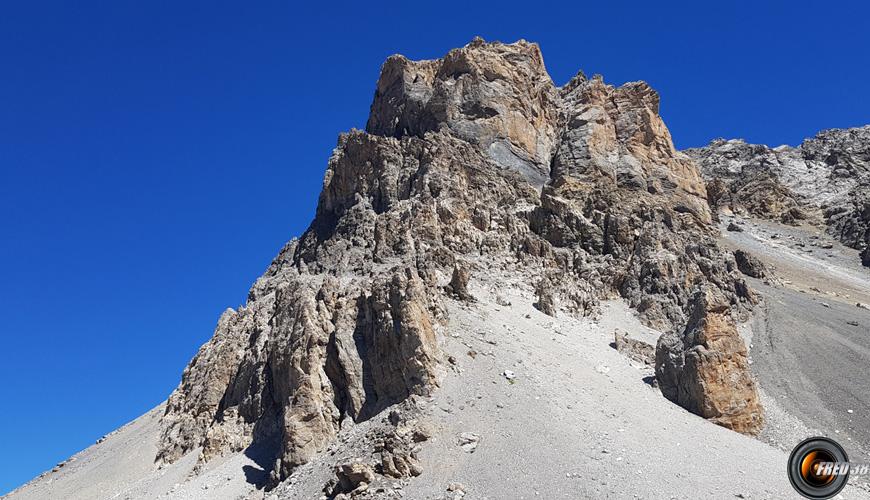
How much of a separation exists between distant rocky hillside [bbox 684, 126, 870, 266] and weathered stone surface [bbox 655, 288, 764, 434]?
4941 cm

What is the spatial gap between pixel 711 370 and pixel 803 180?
8337 cm

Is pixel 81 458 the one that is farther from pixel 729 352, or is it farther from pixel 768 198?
pixel 768 198

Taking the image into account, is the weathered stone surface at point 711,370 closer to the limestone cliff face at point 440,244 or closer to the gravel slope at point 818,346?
the limestone cliff face at point 440,244

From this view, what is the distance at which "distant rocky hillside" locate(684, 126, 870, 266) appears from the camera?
88625 millimetres

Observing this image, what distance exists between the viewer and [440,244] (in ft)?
164

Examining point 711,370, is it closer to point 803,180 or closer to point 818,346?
point 818,346

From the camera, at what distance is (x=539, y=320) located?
1693 inches

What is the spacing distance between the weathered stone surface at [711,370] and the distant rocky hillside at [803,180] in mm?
49408

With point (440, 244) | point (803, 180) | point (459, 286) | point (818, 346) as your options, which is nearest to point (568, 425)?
point (459, 286)

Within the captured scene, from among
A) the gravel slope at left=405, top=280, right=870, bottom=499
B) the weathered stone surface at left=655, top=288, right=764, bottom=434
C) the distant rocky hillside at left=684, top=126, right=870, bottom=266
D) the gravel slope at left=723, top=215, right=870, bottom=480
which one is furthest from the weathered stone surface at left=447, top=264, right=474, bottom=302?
the distant rocky hillside at left=684, top=126, right=870, bottom=266

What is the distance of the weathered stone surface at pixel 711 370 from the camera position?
115ft

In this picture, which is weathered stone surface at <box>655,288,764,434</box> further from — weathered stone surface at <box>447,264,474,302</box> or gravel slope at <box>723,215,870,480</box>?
weathered stone surface at <box>447,264,474,302</box>

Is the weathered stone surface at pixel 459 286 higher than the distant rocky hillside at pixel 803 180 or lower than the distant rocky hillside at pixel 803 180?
lower

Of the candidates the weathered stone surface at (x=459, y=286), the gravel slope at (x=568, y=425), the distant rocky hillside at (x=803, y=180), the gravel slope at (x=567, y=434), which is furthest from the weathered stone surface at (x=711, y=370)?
the distant rocky hillside at (x=803, y=180)
